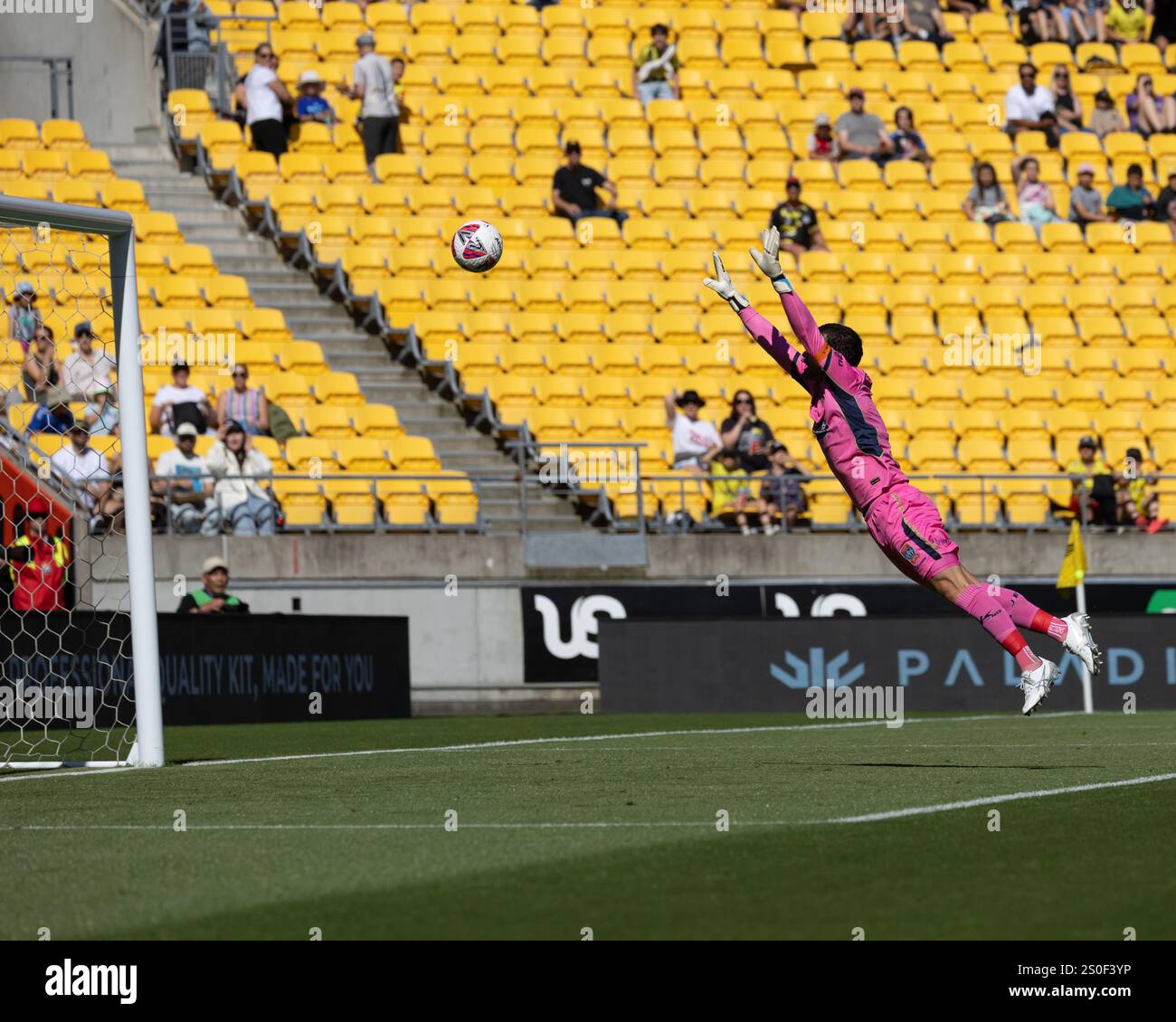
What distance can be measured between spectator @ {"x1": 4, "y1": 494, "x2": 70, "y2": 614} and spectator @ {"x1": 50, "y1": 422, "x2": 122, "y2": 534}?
795 millimetres

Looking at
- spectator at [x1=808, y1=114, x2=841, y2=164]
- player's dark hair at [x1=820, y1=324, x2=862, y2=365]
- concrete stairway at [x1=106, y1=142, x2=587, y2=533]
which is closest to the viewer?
player's dark hair at [x1=820, y1=324, x2=862, y2=365]

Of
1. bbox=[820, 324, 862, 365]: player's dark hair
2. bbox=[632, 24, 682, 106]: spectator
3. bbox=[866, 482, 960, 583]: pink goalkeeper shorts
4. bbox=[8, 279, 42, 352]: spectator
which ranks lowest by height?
bbox=[866, 482, 960, 583]: pink goalkeeper shorts

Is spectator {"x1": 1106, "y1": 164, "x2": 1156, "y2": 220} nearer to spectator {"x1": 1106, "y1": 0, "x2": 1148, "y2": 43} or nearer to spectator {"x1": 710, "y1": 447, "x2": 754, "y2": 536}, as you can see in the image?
spectator {"x1": 1106, "y1": 0, "x2": 1148, "y2": 43}

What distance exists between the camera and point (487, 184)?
88.0ft

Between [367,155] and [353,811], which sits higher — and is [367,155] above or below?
above

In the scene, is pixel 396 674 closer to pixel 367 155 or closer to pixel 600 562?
pixel 600 562

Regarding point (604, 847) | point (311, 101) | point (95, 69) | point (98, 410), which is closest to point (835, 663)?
point (98, 410)

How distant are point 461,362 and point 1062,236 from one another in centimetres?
939

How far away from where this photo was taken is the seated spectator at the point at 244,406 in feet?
71.2

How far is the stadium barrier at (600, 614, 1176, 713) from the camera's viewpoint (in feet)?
66.5

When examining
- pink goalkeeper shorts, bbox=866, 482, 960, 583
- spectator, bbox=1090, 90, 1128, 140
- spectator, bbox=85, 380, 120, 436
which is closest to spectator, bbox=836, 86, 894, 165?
spectator, bbox=1090, 90, 1128, 140

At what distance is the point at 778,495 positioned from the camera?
22.7 metres

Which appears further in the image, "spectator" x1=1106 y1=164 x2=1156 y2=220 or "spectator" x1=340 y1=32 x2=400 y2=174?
"spectator" x1=1106 y1=164 x2=1156 y2=220

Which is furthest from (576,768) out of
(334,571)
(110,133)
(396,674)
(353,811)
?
(110,133)
